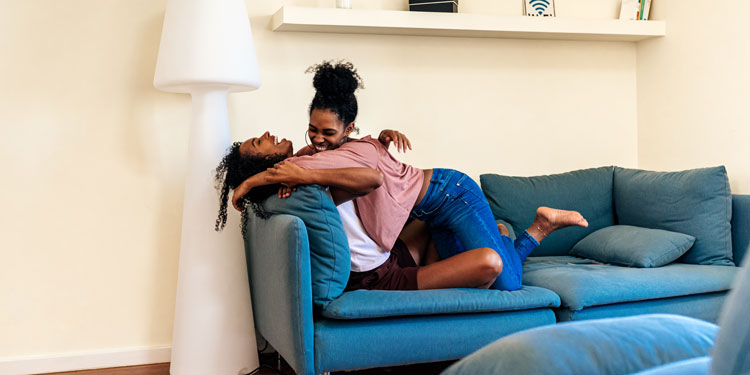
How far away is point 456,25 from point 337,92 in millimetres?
1015

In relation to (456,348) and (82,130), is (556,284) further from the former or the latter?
(82,130)

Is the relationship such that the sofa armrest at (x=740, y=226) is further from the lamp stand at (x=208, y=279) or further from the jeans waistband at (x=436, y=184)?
the lamp stand at (x=208, y=279)

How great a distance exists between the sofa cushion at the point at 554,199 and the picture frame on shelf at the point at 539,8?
2.91ft

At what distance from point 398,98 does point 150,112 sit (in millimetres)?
1228

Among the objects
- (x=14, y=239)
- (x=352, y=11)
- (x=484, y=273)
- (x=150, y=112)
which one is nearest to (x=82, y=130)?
(x=150, y=112)

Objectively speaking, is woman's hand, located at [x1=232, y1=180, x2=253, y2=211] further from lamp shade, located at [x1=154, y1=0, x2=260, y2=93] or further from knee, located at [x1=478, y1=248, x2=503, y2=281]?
knee, located at [x1=478, y1=248, x2=503, y2=281]

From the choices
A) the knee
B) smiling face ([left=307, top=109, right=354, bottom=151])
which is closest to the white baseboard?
smiling face ([left=307, top=109, right=354, bottom=151])

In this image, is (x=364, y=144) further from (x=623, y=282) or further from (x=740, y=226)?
(x=740, y=226)

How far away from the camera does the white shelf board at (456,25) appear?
10.7 feet

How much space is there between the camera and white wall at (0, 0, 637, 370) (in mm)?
3068

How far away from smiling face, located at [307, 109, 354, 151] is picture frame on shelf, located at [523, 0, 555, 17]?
4.98 feet

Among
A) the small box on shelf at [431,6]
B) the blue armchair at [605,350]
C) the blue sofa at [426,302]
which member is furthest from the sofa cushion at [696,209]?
the blue armchair at [605,350]

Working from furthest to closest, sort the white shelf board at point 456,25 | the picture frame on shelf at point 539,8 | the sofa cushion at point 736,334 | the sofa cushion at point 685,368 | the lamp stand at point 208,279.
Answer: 1. the picture frame on shelf at point 539,8
2. the white shelf board at point 456,25
3. the lamp stand at point 208,279
4. the sofa cushion at point 685,368
5. the sofa cushion at point 736,334

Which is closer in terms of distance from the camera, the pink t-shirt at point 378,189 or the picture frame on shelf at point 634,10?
the pink t-shirt at point 378,189
